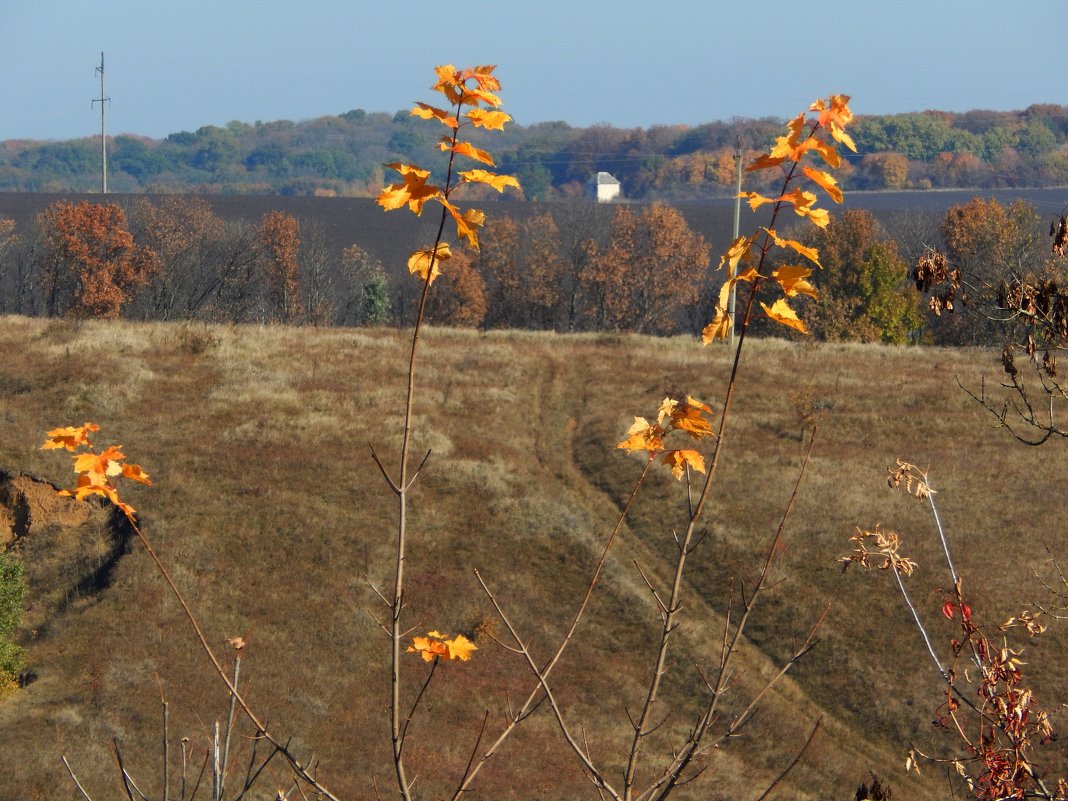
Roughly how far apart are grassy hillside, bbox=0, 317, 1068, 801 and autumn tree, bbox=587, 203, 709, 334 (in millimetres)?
21240

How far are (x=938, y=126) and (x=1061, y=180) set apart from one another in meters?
11.7

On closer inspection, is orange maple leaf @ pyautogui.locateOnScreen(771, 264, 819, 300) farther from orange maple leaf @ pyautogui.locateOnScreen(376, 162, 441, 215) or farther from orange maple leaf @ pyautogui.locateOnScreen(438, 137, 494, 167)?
orange maple leaf @ pyautogui.locateOnScreen(376, 162, 441, 215)

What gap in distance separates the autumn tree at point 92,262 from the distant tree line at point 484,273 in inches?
2.8

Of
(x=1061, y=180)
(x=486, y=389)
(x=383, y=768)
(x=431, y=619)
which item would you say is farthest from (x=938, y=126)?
(x=383, y=768)

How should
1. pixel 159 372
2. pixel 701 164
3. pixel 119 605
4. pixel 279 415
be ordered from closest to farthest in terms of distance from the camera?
pixel 119 605 → pixel 279 415 → pixel 159 372 → pixel 701 164

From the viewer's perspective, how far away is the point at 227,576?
78.1 feet

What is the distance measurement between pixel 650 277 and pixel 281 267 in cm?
2022

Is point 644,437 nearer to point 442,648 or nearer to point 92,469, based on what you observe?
point 442,648

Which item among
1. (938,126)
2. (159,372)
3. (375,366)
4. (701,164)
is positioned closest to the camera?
(159,372)

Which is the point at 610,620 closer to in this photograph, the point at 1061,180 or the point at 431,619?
the point at 431,619

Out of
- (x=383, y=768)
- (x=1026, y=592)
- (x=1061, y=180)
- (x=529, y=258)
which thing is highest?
(x=1061, y=180)

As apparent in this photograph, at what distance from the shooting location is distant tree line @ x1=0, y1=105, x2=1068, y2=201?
7969 cm

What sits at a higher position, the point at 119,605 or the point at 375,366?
the point at 375,366

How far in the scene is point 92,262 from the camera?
5603 cm
